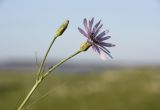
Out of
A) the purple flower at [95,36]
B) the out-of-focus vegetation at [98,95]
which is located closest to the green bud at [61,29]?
the purple flower at [95,36]

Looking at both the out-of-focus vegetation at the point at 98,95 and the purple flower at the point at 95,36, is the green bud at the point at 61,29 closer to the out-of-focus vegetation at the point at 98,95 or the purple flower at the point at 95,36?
the purple flower at the point at 95,36

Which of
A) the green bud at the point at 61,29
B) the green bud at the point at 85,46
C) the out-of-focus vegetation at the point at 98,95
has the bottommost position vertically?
the out-of-focus vegetation at the point at 98,95

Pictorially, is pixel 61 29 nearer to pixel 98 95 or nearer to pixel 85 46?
pixel 85 46

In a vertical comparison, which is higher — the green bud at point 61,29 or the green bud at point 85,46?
the green bud at point 61,29

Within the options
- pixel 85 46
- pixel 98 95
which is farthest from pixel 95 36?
pixel 98 95

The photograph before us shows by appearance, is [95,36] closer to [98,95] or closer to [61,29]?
[61,29]

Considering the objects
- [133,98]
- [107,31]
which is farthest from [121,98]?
[107,31]

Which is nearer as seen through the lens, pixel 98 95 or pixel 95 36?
pixel 95 36

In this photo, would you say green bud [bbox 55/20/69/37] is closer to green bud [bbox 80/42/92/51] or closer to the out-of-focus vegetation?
green bud [bbox 80/42/92/51]

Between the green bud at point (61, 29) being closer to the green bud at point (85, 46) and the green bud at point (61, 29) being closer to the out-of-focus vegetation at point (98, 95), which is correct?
the green bud at point (85, 46)

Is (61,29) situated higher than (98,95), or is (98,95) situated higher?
(61,29)

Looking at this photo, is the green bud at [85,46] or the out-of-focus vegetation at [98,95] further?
the out-of-focus vegetation at [98,95]
